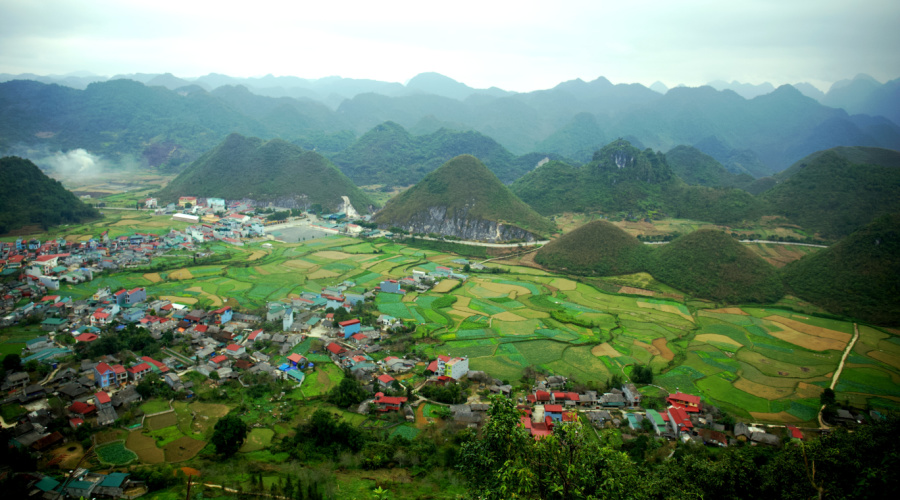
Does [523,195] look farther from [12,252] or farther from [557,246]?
[12,252]

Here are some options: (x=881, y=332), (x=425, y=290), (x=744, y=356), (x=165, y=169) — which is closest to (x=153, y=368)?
(x=425, y=290)

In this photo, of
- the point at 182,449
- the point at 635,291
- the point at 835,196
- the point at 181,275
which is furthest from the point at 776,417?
the point at 835,196

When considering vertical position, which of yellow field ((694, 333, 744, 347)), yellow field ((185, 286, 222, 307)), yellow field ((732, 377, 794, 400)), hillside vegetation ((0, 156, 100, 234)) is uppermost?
hillside vegetation ((0, 156, 100, 234))

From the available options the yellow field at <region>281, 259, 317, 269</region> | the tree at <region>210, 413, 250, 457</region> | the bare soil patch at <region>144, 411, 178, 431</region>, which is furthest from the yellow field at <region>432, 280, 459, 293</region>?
the tree at <region>210, 413, 250, 457</region>

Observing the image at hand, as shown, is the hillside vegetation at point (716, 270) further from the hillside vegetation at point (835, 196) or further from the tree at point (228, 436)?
the tree at point (228, 436)

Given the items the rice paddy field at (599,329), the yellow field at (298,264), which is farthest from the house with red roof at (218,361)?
the yellow field at (298,264)

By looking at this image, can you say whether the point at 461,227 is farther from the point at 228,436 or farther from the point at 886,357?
the point at 228,436

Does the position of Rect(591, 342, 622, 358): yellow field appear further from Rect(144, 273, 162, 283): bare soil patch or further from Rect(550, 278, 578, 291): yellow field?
Rect(144, 273, 162, 283): bare soil patch
